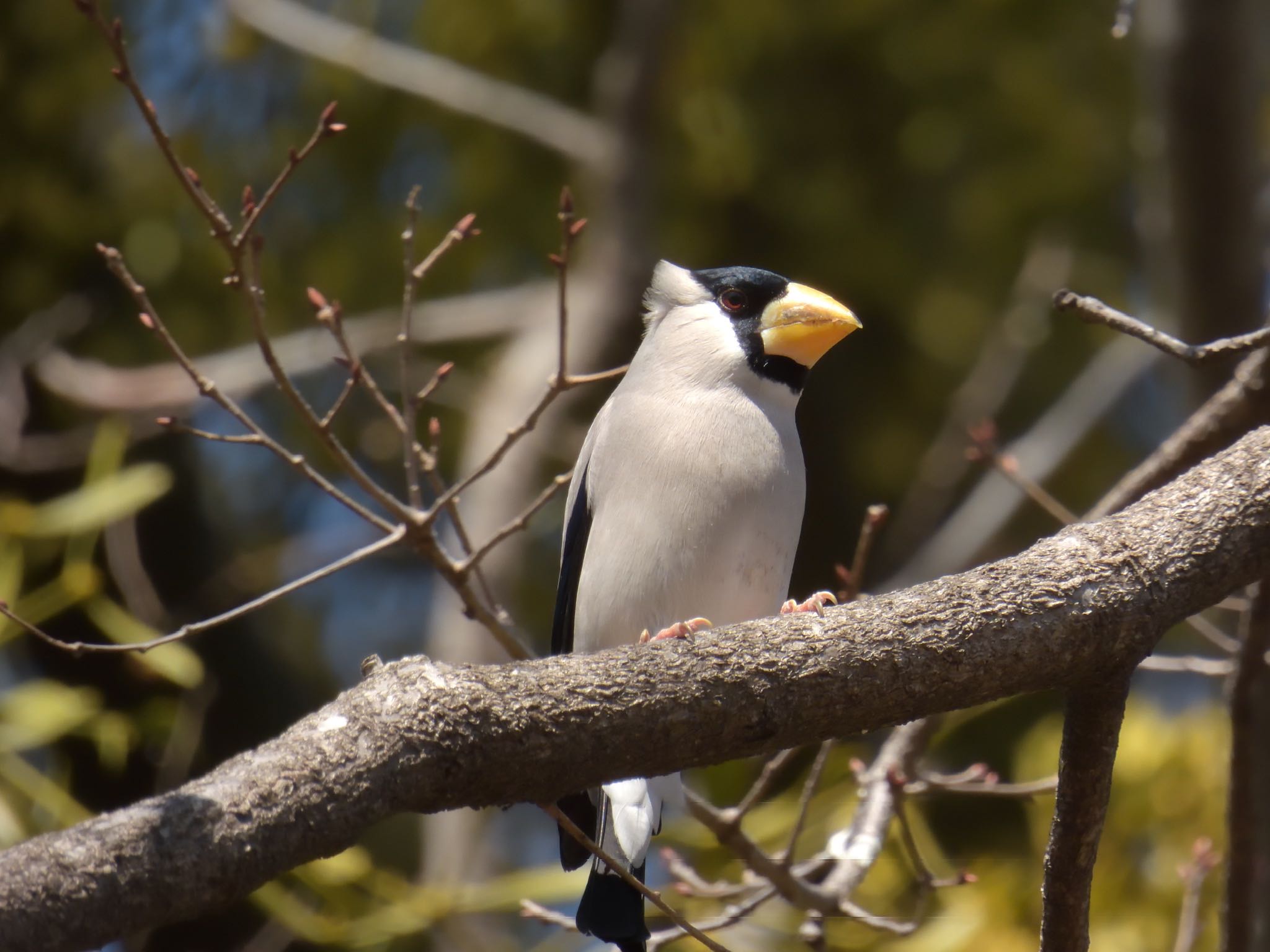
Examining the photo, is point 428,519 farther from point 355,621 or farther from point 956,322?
point 355,621

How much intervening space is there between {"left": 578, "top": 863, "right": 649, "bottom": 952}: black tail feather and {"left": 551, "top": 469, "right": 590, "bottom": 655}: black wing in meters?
0.90

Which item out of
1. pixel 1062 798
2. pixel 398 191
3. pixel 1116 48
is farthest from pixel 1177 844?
pixel 398 191

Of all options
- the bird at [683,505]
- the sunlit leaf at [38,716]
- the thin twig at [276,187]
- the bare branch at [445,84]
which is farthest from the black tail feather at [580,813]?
the bare branch at [445,84]

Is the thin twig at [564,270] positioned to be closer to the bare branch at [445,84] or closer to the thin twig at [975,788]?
the thin twig at [975,788]

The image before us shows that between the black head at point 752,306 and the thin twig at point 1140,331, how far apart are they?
136 centimetres

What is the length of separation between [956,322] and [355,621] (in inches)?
139

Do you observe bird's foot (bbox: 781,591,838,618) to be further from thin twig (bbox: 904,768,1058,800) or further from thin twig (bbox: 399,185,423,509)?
thin twig (bbox: 399,185,423,509)

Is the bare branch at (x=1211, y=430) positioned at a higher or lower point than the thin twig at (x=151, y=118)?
lower

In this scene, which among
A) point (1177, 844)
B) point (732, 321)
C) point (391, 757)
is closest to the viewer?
point (391, 757)

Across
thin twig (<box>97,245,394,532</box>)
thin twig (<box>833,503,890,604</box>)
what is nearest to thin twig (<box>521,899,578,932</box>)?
thin twig (<box>833,503,890,604</box>)

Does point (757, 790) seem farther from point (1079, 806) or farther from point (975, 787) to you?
point (1079, 806)

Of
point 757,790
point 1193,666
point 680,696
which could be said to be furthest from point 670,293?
point 680,696

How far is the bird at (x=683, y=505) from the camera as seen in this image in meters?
3.30

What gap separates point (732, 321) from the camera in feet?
12.6
